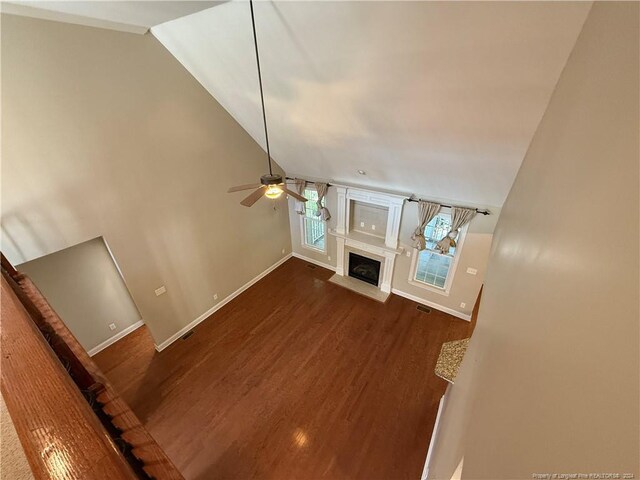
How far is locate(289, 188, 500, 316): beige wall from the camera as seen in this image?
4340mm

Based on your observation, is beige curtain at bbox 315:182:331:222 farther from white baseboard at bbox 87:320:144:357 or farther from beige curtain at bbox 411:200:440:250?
white baseboard at bbox 87:320:144:357

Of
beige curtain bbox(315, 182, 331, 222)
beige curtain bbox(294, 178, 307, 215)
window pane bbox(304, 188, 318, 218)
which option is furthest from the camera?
window pane bbox(304, 188, 318, 218)

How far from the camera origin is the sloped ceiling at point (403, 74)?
1.72 m

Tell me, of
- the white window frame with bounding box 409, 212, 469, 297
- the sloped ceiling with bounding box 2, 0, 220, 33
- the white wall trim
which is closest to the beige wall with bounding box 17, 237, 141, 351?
the sloped ceiling with bounding box 2, 0, 220, 33

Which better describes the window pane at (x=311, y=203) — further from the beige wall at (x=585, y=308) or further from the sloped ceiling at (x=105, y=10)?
the beige wall at (x=585, y=308)

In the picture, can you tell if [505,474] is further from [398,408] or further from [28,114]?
[28,114]

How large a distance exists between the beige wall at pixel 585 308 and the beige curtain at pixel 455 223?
345 cm

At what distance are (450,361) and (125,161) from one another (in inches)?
199

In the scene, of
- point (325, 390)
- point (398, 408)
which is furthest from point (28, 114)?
point (398, 408)

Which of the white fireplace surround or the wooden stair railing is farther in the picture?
the white fireplace surround

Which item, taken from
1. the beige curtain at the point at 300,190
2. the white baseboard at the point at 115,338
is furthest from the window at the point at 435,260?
the white baseboard at the point at 115,338

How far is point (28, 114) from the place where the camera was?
103 inches

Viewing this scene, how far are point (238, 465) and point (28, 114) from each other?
467 cm

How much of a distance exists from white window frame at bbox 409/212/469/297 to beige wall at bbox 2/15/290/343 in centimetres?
391
